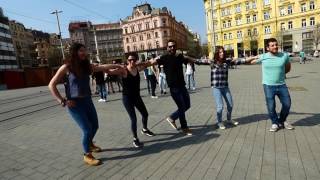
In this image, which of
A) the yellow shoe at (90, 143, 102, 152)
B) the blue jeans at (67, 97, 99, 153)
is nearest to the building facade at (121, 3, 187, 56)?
the yellow shoe at (90, 143, 102, 152)

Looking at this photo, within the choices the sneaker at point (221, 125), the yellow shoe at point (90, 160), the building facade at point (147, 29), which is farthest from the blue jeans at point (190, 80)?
the building facade at point (147, 29)

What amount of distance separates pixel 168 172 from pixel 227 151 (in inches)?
47.5

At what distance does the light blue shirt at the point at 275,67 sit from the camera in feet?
18.6

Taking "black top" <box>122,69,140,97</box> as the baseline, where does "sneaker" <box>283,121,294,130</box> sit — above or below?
below

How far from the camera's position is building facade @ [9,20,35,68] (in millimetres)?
101625

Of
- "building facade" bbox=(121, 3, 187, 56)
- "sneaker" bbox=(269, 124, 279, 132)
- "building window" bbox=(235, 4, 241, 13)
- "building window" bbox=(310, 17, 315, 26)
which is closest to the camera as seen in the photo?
"sneaker" bbox=(269, 124, 279, 132)

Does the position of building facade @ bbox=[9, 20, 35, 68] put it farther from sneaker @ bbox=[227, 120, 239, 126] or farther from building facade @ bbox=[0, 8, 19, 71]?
sneaker @ bbox=[227, 120, 239, 126]

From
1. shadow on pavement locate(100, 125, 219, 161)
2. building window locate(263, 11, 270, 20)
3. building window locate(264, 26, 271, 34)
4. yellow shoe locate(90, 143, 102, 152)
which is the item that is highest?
building window locate(263, 11, 270, 20)

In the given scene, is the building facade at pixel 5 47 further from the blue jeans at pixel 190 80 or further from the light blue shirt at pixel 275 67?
the light blue shirt at pixel 275 67

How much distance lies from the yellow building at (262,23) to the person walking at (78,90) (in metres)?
54.3

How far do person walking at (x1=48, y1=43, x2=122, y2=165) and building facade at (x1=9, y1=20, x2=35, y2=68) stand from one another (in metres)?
107

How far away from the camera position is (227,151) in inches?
193

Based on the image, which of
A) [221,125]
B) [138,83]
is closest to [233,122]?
[221,125]

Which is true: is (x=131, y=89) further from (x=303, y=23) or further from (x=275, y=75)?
(x=303, y=23)
